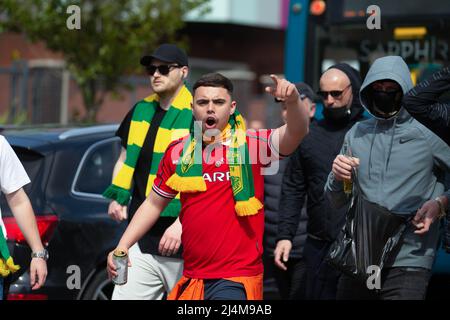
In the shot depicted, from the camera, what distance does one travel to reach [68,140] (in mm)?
6582

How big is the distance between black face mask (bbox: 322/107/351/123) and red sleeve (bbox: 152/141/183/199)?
4.28ft

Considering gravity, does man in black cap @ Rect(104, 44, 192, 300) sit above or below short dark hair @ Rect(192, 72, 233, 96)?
below

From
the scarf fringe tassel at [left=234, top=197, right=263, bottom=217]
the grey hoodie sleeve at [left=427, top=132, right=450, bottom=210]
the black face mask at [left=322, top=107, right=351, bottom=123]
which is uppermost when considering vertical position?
the black face mask at [left=322, top=107, right=351, bottom=123]

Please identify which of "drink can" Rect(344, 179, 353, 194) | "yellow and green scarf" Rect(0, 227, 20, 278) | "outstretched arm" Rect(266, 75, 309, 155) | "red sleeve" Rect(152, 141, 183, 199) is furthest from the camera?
"drink can" Rect(344, 179, 353, 194)

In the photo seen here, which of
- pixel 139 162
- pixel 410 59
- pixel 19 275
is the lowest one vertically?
pixel 19 275

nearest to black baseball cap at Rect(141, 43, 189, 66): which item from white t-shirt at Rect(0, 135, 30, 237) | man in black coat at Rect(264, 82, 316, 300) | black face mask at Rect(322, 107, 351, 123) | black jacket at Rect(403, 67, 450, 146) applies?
man in black coat at Rect(264, 82, 316, 300)

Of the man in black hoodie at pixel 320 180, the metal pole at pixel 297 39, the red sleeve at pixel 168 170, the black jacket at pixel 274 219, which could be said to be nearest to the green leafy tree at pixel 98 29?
the metal pole at pixel 297 39

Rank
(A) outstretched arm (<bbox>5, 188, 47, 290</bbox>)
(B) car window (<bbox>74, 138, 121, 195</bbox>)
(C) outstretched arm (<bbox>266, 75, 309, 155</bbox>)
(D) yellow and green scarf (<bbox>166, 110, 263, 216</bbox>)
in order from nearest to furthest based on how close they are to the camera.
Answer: (C) outstretched arm (<bbox>266, 75, 309, 155</bbox>) < (D) yellow and green scarf (<bbox>166, 110, 263, 216</bbox>) < (A) outstretched arm (<bbox>5, 188, 47, 290</bbox>) < (B) car window (<bbox>74, 138, 121, 195</bbox>)

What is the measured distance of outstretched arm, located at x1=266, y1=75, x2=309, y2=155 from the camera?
421cm

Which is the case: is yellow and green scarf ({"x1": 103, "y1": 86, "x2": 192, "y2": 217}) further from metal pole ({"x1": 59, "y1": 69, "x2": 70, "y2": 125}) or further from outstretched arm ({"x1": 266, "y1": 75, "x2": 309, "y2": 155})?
metal pole ({"x1": 59, "y1": 69, "x2": 70, "y2": 125})
